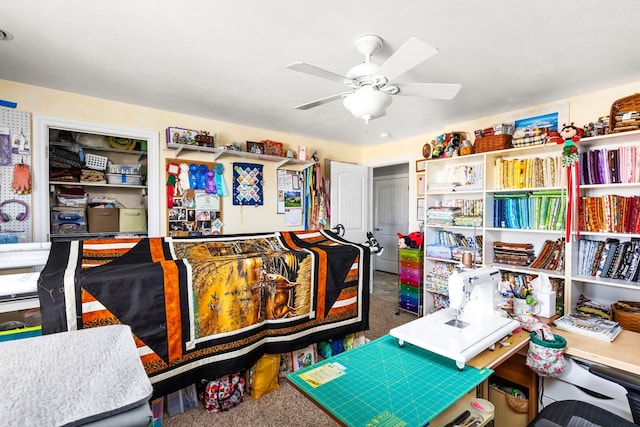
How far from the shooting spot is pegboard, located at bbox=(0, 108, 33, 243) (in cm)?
243

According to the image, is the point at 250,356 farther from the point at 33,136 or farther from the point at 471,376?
the point at 33,136

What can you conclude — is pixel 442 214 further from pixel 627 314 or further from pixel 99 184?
pixel 99 184

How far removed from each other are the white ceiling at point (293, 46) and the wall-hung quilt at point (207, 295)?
1235 mm

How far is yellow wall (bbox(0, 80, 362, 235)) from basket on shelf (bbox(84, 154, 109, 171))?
64cm

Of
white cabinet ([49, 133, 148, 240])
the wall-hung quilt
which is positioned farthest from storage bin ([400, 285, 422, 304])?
white cabinet ([49, 133, 148, 240])

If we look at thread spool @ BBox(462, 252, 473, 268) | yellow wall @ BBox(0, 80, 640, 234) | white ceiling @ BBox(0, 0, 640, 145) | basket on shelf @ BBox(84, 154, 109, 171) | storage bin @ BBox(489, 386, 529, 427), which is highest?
white ceiling @ BBox(0, 0, 640, 145)

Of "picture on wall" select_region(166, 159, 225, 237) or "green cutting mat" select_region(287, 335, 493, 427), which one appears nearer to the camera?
"green cutting mat" select_region(287, 335, 493, 427)

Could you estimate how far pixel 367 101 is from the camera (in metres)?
1.78

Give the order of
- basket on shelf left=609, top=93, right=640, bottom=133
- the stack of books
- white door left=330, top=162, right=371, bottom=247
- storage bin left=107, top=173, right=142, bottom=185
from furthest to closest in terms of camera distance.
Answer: white door left=330, top=162, right=371, bottom=247 < the stack of books < storage bin left=107, top=173, right=142, bottom=185 < basket on shelf left=609, top=93, right=640, bottom=133

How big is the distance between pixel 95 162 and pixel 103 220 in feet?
2.10

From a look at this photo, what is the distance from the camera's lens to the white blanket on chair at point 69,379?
50cm

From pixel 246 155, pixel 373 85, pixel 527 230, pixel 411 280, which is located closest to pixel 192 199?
pixel 246 155

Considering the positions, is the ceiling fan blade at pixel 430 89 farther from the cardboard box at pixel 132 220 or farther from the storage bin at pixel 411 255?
the cardboard box at pixel 132 220

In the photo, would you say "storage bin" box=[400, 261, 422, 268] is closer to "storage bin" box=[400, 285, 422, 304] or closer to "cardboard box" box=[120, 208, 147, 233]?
"storage bin" box=[400, 285, 422, 304]
